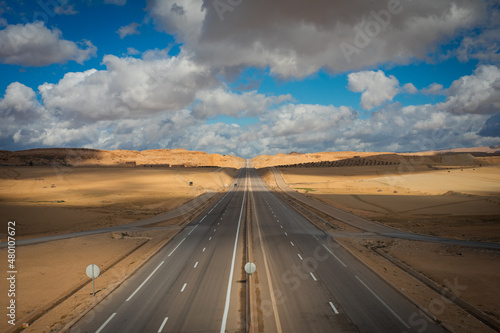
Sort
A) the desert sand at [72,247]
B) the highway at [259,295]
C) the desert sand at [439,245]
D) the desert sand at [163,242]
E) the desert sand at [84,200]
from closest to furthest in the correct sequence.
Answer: the highway at [259,295] < the desert sand at [439,245] < the desert sand at [72,247] < the desert sand at [163,242] < the desert sand at [84,200]

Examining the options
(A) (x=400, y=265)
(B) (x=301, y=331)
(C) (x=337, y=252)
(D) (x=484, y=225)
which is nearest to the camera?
(B) (x=301, y=331)

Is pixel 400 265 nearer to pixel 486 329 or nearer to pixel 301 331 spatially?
pixel 486 329

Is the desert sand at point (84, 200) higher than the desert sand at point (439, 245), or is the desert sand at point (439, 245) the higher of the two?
A: the desert sand at point (84, 200)

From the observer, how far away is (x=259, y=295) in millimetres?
19797

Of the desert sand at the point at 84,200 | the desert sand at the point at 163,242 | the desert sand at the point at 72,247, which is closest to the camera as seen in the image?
the desert sand at the point at 72,247

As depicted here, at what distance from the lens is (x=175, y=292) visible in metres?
20.2

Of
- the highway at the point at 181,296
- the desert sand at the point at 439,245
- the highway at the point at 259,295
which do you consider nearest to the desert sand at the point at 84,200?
the highway at the point at 181,296

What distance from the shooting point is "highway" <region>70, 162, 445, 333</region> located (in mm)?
16219

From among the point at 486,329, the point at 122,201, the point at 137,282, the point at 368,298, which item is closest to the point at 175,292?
the point at 137,282

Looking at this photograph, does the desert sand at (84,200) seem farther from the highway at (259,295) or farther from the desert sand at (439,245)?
the desert sand at (439,245)

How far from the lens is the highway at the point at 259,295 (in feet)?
53.2

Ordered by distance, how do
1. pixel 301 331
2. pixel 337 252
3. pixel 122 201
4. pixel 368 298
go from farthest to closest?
1. pixel 122 201
2. pixel 337 252
3. pixel 368 298
4. pixel 301 331

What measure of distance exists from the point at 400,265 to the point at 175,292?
18239 mm

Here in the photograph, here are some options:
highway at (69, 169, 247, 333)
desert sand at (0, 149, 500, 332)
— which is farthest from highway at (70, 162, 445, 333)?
desert sand at (0, 149, 500, 332)
